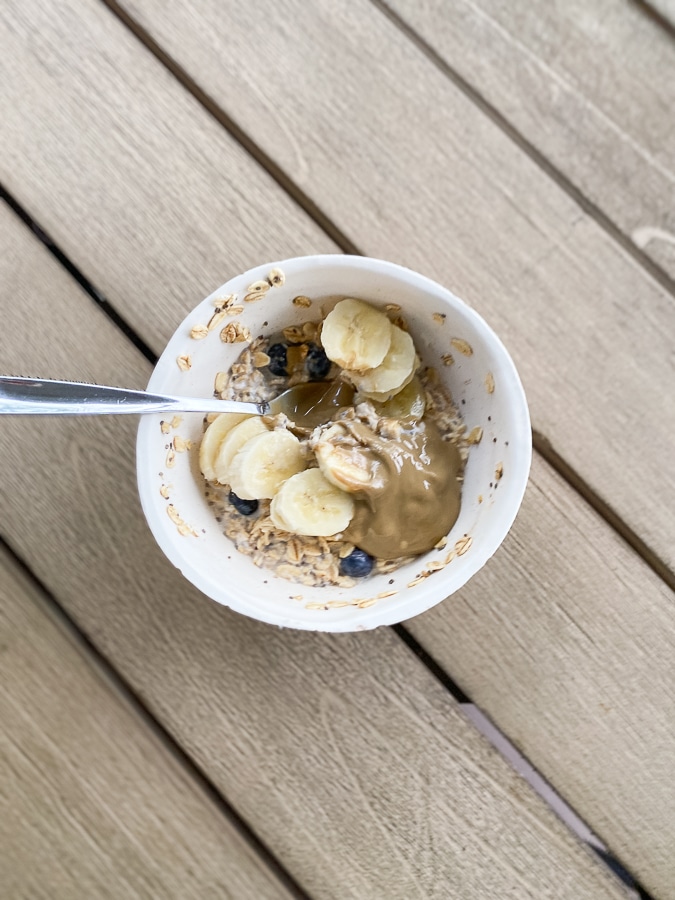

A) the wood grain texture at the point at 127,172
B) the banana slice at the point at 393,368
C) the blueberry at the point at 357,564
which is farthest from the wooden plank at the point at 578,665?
the wood grain texture at the point at 127,172

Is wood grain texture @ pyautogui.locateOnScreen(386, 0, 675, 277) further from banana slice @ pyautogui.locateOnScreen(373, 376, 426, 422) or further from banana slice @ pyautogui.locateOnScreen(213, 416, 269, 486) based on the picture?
banana slice @ pyautogui.locateOnScreen(213, 416, 269, 486)

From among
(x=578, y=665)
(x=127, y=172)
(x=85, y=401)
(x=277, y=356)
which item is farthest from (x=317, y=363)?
(x=578, y=665)

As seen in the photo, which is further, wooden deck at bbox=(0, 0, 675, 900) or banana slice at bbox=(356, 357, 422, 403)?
wooden deck at bbox=(0, 0, 675, 900)

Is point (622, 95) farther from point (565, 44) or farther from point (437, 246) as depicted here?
point (437, 246)

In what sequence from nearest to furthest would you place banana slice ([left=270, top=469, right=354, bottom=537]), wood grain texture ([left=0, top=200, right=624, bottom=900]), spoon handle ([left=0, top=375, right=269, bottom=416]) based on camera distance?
spoon handle ([left=0, top=375, right=269, bottom=416])
banana slice ([left=270, top=469, right=354, bottom=537])
wood grain texture ([left=0, top=200, right=624, bottom=900])

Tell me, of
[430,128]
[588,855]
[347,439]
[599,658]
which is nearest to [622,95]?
[430,128]

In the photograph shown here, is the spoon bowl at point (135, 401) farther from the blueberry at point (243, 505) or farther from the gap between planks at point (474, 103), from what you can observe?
the gap between planks at point (474, 103)

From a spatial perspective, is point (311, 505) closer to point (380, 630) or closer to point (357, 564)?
point (357, 564)

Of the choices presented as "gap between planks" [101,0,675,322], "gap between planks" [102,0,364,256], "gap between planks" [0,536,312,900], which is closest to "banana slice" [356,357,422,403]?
"gap between planks" [102,0,364,256]
